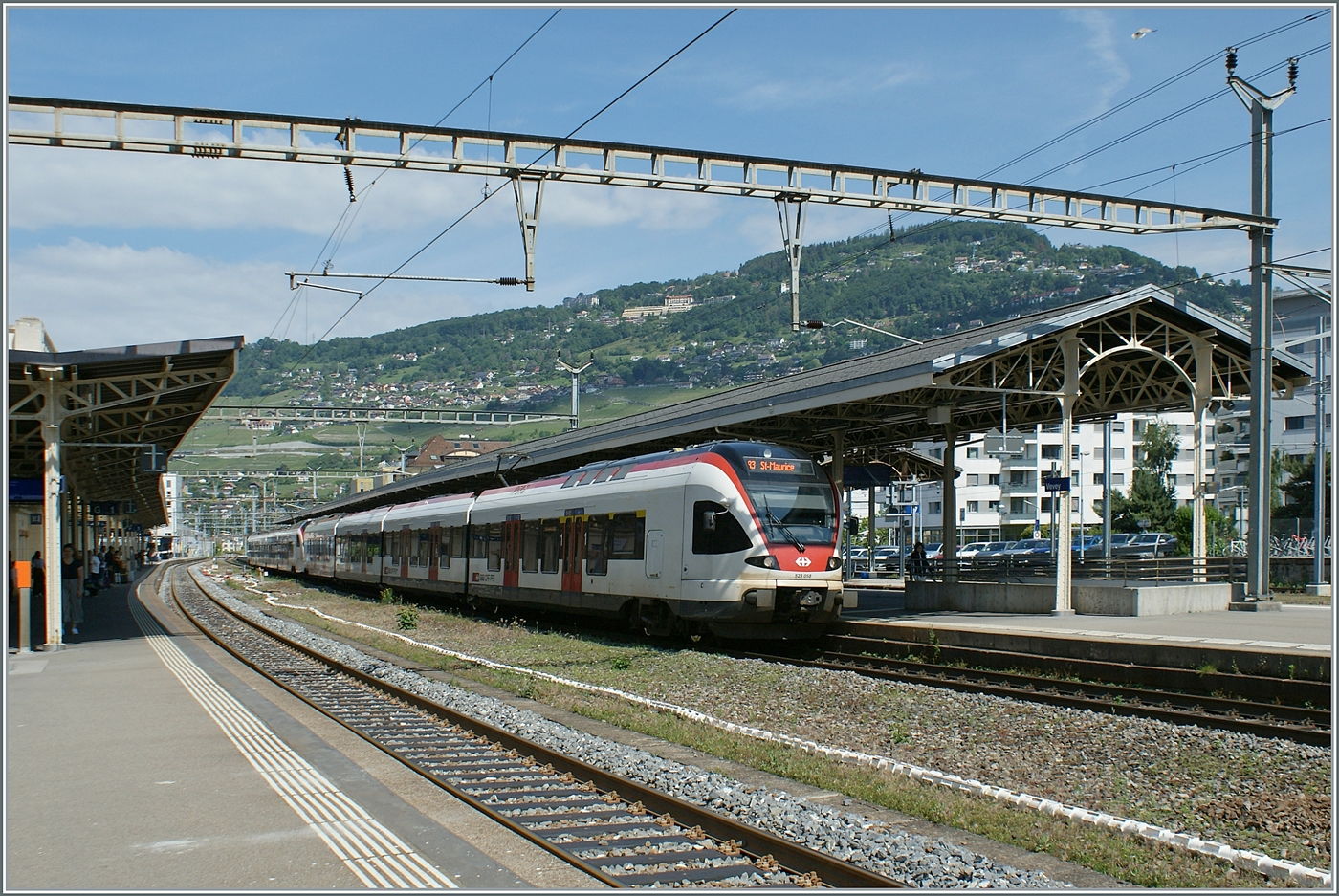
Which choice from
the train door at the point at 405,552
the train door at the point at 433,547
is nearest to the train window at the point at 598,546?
the train door at the point at 433,547

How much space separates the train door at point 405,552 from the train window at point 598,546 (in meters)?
15.5

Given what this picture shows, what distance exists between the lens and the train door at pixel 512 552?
2423cm

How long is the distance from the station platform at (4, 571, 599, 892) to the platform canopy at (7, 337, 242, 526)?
21.9ft

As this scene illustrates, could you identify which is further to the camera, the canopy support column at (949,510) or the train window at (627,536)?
the canopy support column at (949,510)

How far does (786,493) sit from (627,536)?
3.43m

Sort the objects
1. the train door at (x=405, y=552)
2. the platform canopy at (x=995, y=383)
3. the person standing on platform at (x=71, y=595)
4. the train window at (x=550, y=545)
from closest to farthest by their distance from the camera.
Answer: the platform canopy at (x=995, y=383) → the train window at (x=550, y=545) → the person standing on platform at (x=71, y=595) → the train door at (x=405, y=552)

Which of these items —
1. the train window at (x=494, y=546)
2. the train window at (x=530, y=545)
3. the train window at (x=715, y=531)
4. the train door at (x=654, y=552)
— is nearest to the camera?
the train window at (x=715, y=531)

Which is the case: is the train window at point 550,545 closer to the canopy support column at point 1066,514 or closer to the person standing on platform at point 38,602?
the canopy support column at point 1066,514

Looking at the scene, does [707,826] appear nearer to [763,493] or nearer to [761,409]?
[763,493]

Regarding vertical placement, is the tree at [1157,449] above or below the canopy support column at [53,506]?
above

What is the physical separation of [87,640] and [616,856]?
18371mm

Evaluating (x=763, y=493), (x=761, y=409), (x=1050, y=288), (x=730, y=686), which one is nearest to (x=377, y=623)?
(x=761, y=409)

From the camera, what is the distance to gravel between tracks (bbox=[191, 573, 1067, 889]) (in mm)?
6023

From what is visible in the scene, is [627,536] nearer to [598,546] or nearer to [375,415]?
[598,546]
